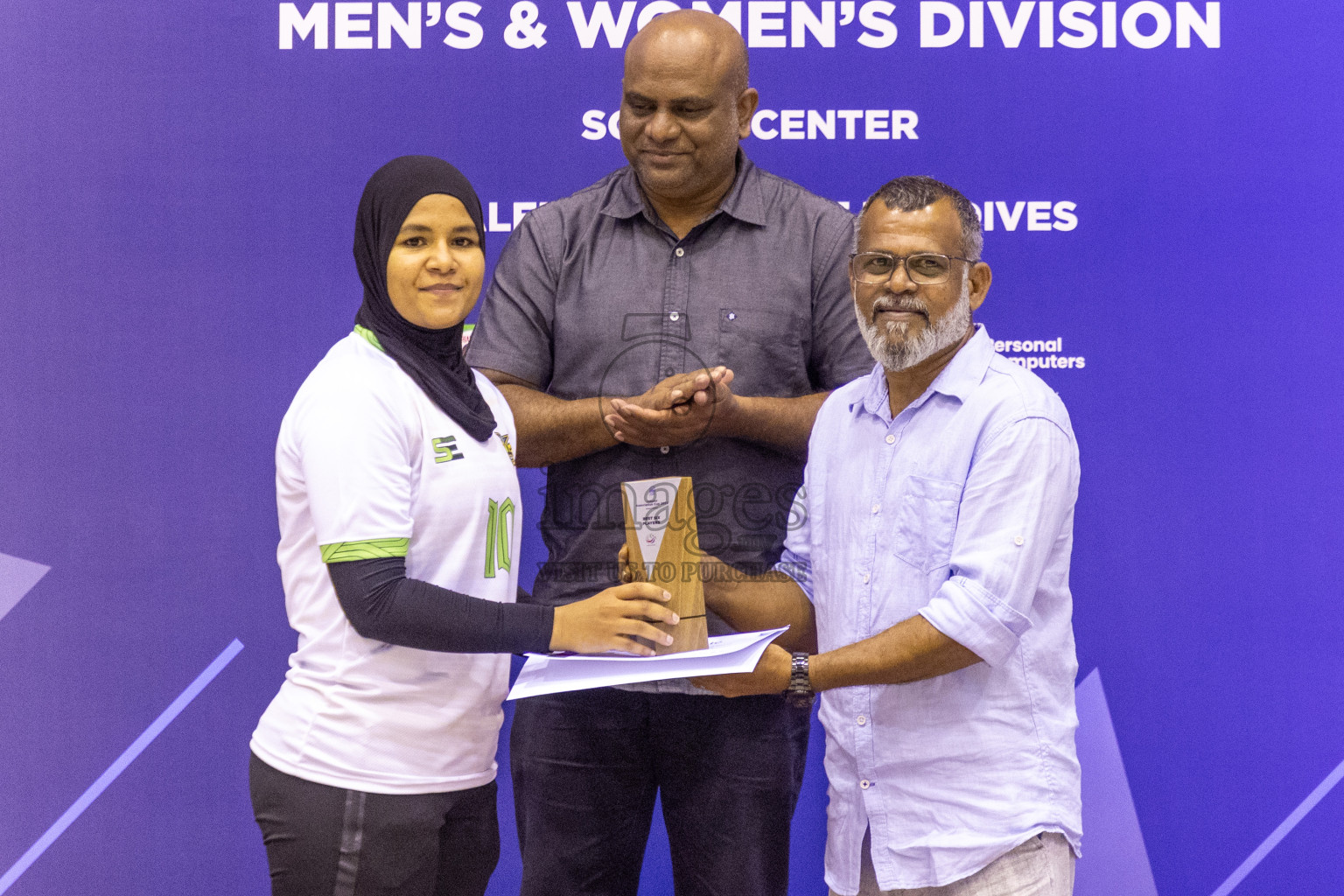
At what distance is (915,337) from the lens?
171cm

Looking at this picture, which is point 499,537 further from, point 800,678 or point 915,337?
point 915,337

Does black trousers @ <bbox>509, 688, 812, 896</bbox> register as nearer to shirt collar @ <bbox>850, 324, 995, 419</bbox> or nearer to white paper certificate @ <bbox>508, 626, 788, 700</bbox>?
white paper certificate @ <bbox>508, 626, 788, 700</bbox>

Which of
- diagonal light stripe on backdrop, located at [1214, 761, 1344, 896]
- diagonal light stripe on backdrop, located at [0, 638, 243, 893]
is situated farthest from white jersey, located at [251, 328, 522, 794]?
diagonal light stripe on backdrop, located at [1214, 761, 1344, 896]

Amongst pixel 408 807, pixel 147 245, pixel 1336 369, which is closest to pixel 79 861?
pixel 147 245

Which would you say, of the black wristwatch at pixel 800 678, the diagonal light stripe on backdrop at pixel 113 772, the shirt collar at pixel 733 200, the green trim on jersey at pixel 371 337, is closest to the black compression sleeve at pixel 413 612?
the green trim on jersey at pixel 371 337

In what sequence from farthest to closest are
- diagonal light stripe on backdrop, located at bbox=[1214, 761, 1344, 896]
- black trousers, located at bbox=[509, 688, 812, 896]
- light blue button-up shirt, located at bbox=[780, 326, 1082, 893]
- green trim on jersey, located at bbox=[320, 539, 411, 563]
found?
diagonal light stripe on backdrop, located at bbox=[1214, 761, 1344, 896]
black trousers, located at bbox=[509, 688, 812, 896]
light blue button-up shirt, located at bbox=[780, 326, 1082, 893]
green trim on jersey, located at bbox=[320, 539, 411, 563]

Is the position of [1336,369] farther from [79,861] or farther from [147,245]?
[79,861]

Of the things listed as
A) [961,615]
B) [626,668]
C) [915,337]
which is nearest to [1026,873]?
[961,615]

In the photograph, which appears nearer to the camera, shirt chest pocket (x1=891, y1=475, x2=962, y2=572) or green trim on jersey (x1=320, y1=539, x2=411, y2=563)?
green trim on jersey (x1=320, y1=539, x2=411, y2=563)

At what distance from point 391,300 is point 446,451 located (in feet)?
0.81

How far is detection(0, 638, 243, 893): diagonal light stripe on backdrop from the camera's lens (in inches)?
113

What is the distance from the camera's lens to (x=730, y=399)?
1.93m

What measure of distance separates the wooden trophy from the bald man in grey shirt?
1.09 feet

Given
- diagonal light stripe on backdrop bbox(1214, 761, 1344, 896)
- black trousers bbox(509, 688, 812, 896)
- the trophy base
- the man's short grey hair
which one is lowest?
diagonal light stripe on backdrop bbox(1214, 761, 1344, 896)
